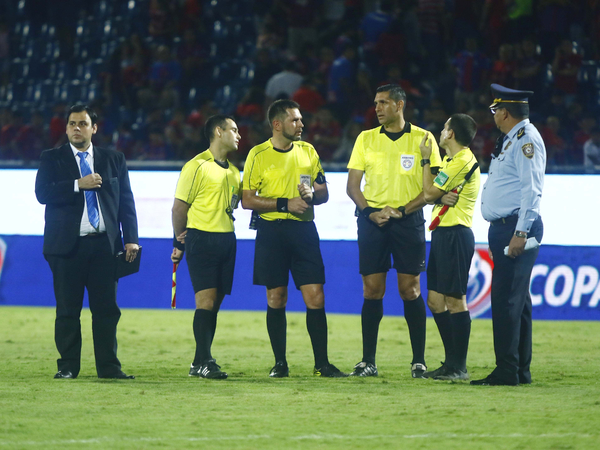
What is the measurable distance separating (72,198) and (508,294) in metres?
3.43

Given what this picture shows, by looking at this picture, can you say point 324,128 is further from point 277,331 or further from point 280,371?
point 280,371

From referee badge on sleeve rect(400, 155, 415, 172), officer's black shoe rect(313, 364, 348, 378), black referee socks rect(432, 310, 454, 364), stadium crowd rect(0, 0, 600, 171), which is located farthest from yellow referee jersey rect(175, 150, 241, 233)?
stadium crowd rect(0, 0, 600, 171)

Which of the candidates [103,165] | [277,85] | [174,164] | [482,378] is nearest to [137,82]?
[277,85]

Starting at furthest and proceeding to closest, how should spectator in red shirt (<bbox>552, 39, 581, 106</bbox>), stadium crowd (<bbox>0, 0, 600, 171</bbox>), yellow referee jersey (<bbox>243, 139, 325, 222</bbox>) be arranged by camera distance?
spectator in red shirt (<bbox>552, 39, 581, 106</bbox>), stadium crowd (<bbox>0, 0, 600, 171</bbox>), yellow referee jersey (<bbox>243, 139, 325, 222</bbox>)

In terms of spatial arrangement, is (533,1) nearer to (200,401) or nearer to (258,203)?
(258,203)

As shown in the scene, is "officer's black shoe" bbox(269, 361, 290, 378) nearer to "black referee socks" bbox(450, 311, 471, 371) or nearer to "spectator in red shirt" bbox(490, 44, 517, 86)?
"black referee socks" bbox(450, 311, 471, 371)

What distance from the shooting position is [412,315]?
771 centimetres

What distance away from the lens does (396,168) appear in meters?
7.75

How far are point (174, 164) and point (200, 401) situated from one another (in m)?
6.51

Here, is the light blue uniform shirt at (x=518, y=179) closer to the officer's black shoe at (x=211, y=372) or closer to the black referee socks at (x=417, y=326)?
the black referee socks at (x=417, y=326)

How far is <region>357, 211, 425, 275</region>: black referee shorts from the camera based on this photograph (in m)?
7.67

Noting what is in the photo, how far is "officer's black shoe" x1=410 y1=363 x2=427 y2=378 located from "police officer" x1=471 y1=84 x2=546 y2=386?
0.55 metres

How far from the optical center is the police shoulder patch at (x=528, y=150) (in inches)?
272

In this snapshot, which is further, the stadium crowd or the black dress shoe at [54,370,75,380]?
the stadium crowd
